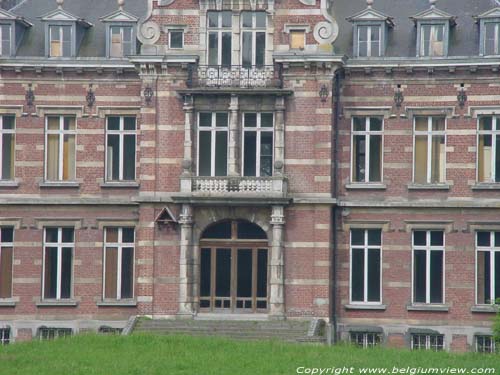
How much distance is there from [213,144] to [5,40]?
8.20m

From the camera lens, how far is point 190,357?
153 feet

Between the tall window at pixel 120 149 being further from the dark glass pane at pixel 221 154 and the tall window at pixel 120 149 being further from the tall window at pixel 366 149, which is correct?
the tall window at pixel 366 149

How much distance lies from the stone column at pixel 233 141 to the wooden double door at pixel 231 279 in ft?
8.34

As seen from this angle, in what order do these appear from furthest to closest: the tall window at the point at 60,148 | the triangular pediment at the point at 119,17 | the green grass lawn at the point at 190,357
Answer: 1. the tall window at the point at 60,148
2. the triangular pediment at the point at 119,17
3. the green grass lawn at the point at 190,357

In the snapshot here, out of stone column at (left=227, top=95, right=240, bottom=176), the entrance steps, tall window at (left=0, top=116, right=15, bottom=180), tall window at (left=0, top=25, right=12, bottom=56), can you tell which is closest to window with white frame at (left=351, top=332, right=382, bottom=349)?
the entrance steps

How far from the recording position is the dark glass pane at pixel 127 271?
185ft

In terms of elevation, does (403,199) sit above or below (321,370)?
above

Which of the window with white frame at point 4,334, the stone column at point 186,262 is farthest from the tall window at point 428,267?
the window with white frame at point 4,334

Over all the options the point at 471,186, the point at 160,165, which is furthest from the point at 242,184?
the point at 471,186

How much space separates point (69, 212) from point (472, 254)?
13349 millimetres

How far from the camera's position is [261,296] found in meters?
55.2

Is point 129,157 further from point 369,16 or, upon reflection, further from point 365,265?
point 369,16

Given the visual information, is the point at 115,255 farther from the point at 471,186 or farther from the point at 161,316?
the point at 471,186

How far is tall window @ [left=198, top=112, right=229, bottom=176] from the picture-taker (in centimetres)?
5509
